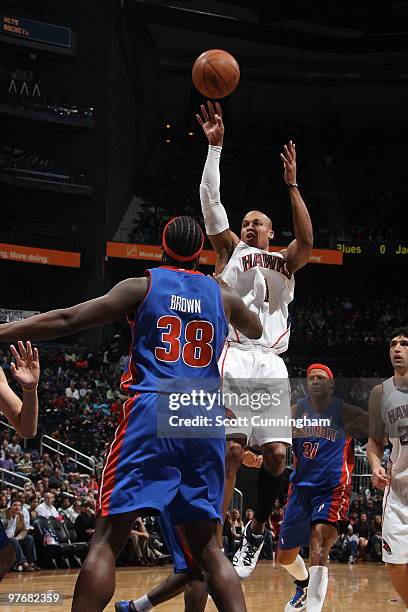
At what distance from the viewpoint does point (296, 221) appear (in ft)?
22.2

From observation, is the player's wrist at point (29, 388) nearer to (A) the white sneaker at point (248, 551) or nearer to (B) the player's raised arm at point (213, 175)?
(B) the player's raised arm at point (213, 175)

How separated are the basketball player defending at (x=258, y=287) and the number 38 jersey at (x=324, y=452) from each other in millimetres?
1532

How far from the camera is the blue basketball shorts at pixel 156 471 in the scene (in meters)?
4.26

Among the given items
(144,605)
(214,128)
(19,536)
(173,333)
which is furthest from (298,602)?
(19,536)

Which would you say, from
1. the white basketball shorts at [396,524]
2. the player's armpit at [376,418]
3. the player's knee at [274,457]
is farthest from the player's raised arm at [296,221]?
the white basketball shorts at [396,524]

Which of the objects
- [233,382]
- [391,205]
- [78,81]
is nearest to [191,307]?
[233,382]

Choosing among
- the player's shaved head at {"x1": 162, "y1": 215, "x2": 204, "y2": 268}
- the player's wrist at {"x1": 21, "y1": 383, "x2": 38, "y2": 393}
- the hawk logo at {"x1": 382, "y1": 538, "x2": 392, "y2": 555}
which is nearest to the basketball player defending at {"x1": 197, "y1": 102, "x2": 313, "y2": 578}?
the hawk logo at {"x1": 382, "y1": 538, "x2": 392, "y2": 555}

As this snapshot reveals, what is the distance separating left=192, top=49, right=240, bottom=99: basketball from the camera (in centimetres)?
750

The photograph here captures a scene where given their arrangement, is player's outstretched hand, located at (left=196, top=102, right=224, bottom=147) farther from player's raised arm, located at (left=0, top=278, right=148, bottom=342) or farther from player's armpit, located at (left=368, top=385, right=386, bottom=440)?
player's raised arm, located at (left=0, top=278, right=148, bottom=342)

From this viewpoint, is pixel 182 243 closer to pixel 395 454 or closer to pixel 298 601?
pixel 395 454

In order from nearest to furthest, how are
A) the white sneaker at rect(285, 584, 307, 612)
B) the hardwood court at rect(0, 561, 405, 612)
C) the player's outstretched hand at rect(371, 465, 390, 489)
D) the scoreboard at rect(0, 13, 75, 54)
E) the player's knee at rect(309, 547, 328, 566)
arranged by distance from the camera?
the player's outstretched hand at rect(371, 465, 390, 489) → the player's knee at rect(309, 547, 328, 566) → the white sneaker at rect(285, 584, 307, 612) → the hardwood court at rect(0, 561, 405, 612) → the scoreboard at rect(0, 13, 75, 54)

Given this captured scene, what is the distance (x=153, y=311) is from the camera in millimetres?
4453

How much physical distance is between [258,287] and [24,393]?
252cm

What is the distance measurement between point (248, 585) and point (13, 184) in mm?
17181
